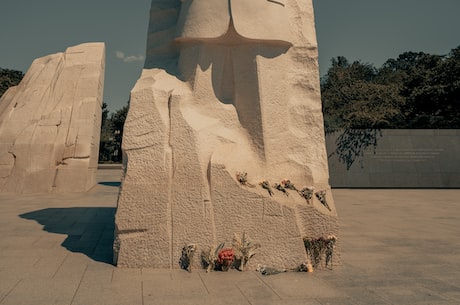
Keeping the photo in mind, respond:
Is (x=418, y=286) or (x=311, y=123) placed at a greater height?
(x=311, y=123)

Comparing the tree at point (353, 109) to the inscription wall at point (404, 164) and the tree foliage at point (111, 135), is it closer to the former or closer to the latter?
the inscription wall at point (404, 164)

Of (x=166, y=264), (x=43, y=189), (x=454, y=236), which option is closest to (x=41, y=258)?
(x=166, y=264)

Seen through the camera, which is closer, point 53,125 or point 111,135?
point 53,125

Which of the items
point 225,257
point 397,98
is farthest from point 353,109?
point 225,257

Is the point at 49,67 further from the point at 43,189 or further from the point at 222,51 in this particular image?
the point at 222,51

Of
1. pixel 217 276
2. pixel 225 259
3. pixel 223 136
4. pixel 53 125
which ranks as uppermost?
pixel 53 125

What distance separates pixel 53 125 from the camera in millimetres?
11422

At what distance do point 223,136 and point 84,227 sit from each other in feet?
Answer: 10.7

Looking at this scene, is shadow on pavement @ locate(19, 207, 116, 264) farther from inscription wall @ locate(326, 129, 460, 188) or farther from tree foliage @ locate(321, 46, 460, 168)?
tree foliage @ locate(321, 46, 460, 168)

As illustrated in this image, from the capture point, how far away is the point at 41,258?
3963mm

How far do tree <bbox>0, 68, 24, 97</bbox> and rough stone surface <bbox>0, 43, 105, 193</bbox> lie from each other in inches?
912

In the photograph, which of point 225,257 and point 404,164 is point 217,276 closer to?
point 225,257

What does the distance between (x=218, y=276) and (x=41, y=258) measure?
A: 2.13 metres

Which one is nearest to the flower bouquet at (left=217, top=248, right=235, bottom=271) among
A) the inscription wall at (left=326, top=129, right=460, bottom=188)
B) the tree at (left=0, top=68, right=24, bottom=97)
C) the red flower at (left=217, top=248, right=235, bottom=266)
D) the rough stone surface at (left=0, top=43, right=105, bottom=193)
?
the red flower at (left=217, top=248, right=235, bottom=266)
